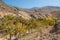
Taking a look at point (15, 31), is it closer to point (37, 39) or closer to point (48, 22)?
point (37, 39)

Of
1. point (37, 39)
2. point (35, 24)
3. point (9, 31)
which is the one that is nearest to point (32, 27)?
point (35, 24)

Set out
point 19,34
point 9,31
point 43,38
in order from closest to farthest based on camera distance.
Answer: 1. point 43,38
2. point 9,31
3. point 19,34

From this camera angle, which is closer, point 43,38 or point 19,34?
point 43,38

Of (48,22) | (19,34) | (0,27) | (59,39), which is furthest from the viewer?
(48,22)

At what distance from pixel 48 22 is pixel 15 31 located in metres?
37.2

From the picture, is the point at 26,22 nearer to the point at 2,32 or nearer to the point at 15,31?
the point at 2,32

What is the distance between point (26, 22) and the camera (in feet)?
285

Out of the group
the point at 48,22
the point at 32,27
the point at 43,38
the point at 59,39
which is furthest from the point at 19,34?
the point at 48,22

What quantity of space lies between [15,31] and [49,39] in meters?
19.1

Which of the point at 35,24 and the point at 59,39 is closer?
the point at 59,39

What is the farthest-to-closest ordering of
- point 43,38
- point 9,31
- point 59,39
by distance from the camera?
point 9,31 < point 43,38 < point 59,39

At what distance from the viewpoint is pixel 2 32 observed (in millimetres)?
85562

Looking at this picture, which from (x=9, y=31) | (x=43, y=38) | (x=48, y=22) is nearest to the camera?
(x=43, y=38)

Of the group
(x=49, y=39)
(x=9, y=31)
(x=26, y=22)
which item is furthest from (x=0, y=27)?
(x=49, y=39)
